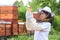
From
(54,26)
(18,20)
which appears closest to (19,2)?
(18,20)

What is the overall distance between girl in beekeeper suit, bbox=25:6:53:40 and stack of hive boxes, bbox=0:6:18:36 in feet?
0.76

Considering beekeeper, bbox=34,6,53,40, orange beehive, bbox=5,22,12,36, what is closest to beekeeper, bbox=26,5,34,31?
beekeeper, bbox=34,6,53,40

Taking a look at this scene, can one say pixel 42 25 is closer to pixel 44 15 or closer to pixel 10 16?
pixel 44 15

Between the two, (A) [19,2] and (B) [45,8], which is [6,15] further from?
(B) [45,8]

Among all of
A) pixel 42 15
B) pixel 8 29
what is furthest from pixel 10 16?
pixel 42 15

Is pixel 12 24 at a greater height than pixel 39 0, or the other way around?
pixel 39 0

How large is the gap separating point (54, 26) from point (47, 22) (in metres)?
0.12

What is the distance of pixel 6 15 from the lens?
3939 mm

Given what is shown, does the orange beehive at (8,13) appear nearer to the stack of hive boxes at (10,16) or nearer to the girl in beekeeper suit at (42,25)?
the stack of hive boxes at (10,16)

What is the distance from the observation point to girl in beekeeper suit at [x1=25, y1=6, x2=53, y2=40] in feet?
13.0

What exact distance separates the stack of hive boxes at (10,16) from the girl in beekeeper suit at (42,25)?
0.76 ft

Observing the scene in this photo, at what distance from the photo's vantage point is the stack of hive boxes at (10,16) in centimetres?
394

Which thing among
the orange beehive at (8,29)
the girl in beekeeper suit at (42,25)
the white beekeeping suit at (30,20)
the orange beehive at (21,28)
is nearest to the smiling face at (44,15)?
the girl in beekeeper suit at (42,25)

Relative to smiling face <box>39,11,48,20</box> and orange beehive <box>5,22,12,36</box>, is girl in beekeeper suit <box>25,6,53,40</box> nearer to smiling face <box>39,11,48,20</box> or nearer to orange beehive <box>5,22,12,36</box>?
smiling face <box>39,11,48,20</box>
